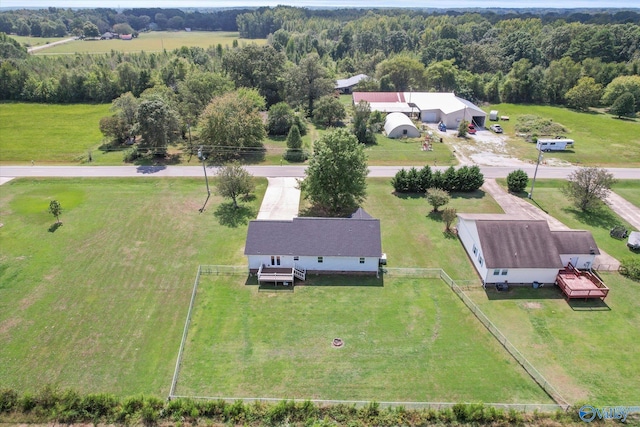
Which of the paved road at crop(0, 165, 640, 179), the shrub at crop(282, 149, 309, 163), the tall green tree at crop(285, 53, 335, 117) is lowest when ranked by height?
the paved road at crop(0, 165, 640, 179)

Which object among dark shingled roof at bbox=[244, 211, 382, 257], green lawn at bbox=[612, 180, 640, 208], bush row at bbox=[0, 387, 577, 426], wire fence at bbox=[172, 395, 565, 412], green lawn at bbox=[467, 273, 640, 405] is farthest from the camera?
green lawn at bbox=[612, 180, 640, 208]

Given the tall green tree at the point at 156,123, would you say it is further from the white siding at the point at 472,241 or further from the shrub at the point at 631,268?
the shrub at the point at 631,268

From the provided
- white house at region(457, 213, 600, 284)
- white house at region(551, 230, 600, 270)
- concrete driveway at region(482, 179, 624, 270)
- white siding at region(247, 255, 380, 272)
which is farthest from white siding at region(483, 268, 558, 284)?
white siding at region(247, 255, 380, 272)

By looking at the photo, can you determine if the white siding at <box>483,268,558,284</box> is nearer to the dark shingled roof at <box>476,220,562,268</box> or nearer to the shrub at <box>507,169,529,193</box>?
the dark shingled roof at <box>476,220,562,268</box>

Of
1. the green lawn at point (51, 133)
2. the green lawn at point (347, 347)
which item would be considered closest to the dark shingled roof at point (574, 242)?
the green lawn at point (347, 347)

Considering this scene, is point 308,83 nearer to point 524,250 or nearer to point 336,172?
point 336,172

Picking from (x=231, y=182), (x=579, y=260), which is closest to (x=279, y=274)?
(x=231, y=182)
